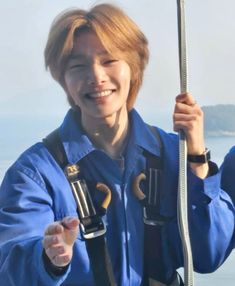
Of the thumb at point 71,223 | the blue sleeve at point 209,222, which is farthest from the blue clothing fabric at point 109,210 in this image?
the thumb at point 71,223

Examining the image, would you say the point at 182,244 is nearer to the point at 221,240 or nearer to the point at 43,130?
the point at 221,240

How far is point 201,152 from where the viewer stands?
164cm

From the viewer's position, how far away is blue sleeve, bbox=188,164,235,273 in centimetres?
165

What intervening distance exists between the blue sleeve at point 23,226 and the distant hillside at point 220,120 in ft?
1.41

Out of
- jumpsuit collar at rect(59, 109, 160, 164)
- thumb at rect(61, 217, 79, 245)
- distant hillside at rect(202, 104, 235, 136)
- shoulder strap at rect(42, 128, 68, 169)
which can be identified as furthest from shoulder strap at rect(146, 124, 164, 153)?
thumb at rect(61, 217, 79, 245)

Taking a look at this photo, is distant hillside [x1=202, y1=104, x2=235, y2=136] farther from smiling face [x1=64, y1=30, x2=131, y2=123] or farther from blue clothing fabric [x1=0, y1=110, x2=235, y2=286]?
smiling face [x1=64, y1=30, x2=131, y2=123]

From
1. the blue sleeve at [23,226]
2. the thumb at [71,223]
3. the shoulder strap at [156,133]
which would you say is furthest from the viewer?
the shoulder strap at [156,133]

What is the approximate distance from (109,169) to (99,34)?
0.28m

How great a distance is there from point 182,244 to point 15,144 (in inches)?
18.1

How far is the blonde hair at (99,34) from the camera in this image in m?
1.63

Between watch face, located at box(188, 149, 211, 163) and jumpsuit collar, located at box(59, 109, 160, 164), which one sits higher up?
jumpsuit collar, located at box(59, 109, 160, 164)

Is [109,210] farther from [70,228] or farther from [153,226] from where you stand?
[70,228]

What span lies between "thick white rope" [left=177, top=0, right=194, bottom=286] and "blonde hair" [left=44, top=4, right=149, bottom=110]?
128 millimetres

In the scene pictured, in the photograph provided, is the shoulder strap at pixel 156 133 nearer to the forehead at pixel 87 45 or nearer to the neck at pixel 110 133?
the neck at pixel 110 133
